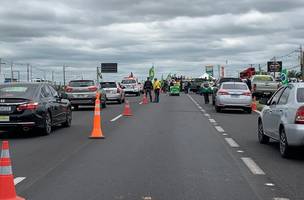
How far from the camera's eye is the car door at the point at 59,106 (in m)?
16.7

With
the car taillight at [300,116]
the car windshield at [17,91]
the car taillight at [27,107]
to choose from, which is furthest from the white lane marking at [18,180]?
the car windshield at [17,91]

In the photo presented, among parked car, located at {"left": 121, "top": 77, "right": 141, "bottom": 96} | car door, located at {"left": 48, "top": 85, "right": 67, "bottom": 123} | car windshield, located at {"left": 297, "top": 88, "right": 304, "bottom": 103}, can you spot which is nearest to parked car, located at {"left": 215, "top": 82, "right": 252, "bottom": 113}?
car door, located at {"left": 48, "top": 85, "right": 67, "bottom": 123}

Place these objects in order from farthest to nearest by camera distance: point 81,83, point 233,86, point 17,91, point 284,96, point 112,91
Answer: point 112,91 → point 81,83 → point 233,86 → point 17,91 → point 284,96

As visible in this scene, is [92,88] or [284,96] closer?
[284,96]

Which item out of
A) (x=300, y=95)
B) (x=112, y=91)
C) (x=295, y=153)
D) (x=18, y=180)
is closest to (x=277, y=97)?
(x=300, y=95)

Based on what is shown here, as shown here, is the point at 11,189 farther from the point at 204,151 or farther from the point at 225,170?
the point at 204,151

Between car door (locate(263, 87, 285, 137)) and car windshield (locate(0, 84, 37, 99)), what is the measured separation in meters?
6.46

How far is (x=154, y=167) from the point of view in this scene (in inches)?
383

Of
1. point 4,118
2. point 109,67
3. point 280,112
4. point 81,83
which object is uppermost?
point 109,67

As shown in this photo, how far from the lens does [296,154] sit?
36.9ft

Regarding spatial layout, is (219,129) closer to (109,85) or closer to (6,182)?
(6,182)

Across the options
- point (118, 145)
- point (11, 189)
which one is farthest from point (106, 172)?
point (118, 145)

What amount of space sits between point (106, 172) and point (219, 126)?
9617mm

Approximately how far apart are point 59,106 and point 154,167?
25.9ft
